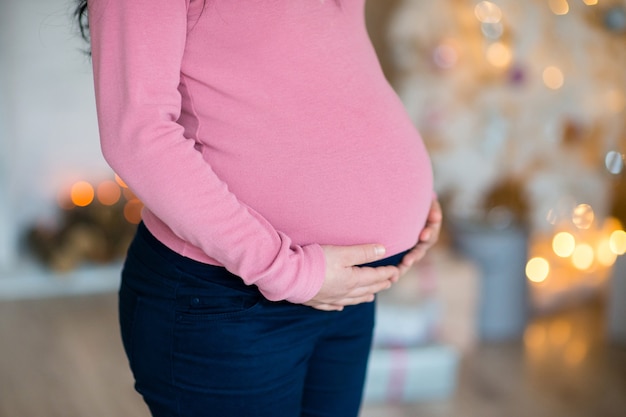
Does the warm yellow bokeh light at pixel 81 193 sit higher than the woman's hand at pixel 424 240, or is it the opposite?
the woman's hand at pixel 424 240

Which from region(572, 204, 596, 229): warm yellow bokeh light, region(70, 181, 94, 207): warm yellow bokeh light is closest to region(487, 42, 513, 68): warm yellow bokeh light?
region(572, 204, 596, 229): warm yellow bokeh light

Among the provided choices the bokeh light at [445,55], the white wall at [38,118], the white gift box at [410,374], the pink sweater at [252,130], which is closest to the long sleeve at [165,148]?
the pink sweater at [252,130]

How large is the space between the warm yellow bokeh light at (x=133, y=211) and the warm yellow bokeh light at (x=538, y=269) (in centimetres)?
140

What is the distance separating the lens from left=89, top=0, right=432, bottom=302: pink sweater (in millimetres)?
682

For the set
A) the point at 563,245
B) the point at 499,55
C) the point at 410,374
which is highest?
the point at 499,55

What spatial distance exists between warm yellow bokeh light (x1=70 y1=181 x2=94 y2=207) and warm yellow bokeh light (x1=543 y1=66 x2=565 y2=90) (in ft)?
5.45

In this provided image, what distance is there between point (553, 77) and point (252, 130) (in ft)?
5.67

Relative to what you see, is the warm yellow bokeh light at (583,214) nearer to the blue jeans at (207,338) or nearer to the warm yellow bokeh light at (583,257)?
the warm yellow bokeh light at (583,257)

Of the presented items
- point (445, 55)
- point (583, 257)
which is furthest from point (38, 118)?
point (583, 257)

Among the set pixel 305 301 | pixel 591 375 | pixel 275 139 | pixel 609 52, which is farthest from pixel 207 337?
pixel 609 52

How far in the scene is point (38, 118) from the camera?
2736 millimetres

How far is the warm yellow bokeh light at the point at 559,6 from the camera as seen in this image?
2189 mm

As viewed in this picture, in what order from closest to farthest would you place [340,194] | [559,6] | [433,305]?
[340,194] → [433,305] → [559,6]

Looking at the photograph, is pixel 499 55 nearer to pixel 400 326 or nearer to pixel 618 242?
pixel 618 242
